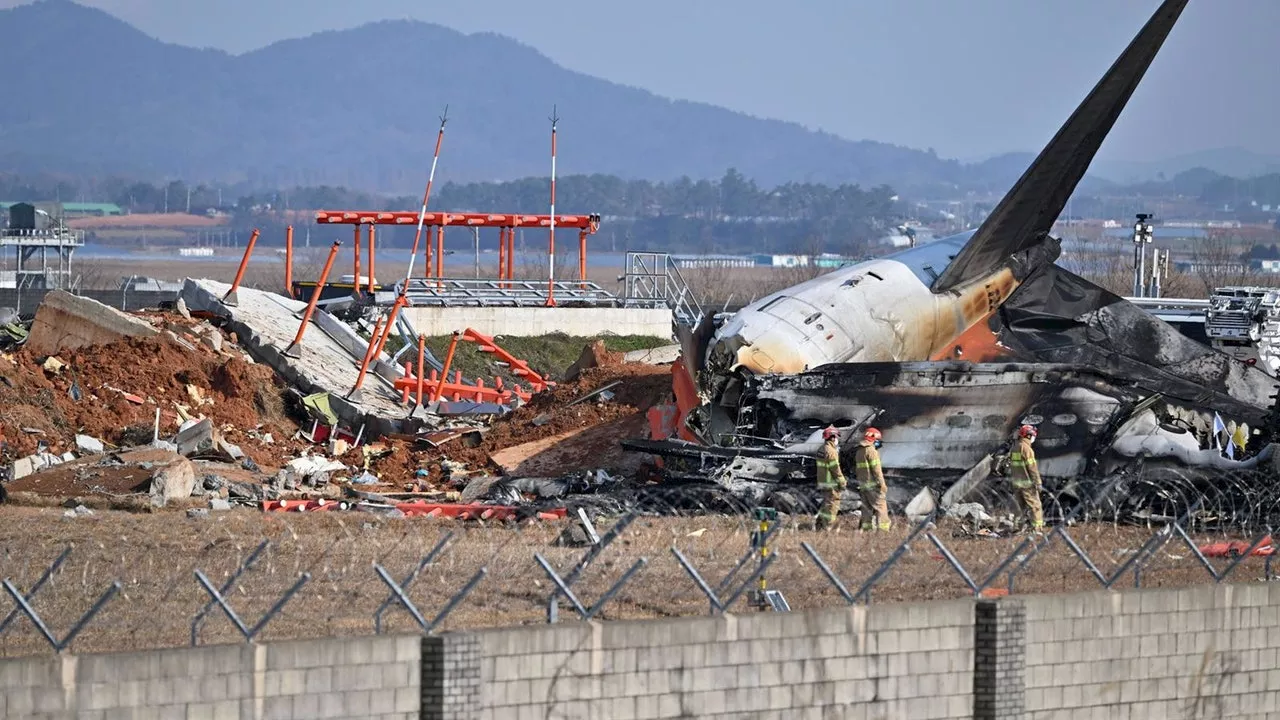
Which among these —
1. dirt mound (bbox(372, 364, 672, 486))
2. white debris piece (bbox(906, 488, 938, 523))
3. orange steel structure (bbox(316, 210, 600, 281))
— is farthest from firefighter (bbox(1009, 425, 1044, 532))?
orange steel structure (bbox(316, 210, 600, 281))

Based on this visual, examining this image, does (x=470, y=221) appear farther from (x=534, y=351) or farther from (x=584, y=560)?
(x=584, y=560)

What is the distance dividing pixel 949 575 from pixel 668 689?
503 centimetres

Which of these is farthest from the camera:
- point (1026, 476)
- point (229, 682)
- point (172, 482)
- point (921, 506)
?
point (172, 482)

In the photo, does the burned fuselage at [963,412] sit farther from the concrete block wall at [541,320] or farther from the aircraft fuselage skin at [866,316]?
the concrete block wall at [541,320]

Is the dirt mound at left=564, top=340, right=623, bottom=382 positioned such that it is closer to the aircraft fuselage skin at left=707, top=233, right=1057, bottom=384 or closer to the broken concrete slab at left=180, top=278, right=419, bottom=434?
the broken concrete slab at left=180, top=278, right=419, bottom=434

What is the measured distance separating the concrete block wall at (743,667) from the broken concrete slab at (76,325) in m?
24.5

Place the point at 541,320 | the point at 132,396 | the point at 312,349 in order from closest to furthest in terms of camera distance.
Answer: the point at 132,396, the point at 312,349, the point at 541,320

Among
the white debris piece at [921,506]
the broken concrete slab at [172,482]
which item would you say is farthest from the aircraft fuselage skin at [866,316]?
the broken concrete slab at [172,482]

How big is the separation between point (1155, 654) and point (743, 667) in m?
4.59

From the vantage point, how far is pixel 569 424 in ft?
116

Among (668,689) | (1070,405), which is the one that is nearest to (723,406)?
(1070,405)

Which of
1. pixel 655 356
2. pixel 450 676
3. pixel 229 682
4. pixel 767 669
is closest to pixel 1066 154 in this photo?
pixel 655 356

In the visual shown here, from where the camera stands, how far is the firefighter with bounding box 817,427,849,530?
2559cm

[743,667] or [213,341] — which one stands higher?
[213,341]
